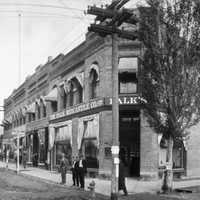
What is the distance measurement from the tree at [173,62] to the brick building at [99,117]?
158 centimetres

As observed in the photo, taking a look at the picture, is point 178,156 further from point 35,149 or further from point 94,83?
point 35,149

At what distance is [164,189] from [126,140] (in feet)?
25.0

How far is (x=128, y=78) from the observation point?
80.7ft

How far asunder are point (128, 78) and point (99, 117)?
295 centimetres

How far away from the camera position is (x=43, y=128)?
38.0 m

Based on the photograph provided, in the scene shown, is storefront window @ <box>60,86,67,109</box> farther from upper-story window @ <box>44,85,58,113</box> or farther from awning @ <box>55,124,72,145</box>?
awning @ <box>55,124,72,145</box>

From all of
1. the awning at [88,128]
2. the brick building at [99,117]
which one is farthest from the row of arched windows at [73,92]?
the awning at [88,128]

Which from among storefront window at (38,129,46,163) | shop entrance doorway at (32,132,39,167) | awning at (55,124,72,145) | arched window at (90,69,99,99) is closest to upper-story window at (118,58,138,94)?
arched window at (90,69,99,99)

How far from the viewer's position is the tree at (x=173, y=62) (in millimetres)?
17156

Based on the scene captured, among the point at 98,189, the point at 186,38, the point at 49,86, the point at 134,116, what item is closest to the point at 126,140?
the point at 134,116

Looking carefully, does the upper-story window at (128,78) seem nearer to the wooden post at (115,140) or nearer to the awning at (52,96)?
the wooden post at (115,140)

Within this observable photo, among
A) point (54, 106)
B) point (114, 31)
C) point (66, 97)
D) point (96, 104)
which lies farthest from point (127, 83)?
point (54, 106)

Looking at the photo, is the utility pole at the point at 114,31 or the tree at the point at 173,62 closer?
the utility pole at the point at 114,31

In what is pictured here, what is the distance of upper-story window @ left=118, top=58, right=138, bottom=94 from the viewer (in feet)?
78.4
